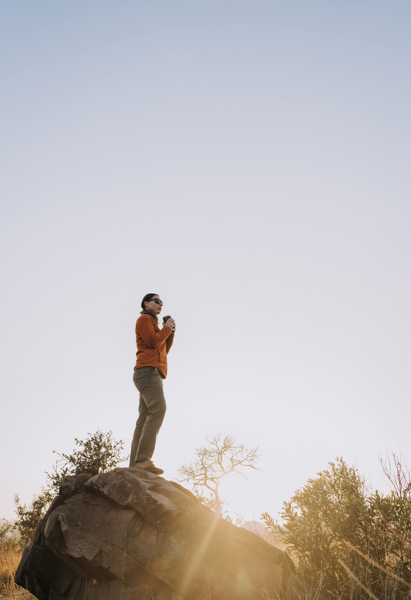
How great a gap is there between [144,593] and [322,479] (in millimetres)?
2596

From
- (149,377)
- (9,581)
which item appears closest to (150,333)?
(149,377)

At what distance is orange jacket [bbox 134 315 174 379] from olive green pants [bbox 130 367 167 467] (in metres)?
0.12

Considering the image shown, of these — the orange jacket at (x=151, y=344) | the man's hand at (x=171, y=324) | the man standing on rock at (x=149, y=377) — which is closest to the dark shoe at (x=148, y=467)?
the man standing on rock at (x=149, y=377)

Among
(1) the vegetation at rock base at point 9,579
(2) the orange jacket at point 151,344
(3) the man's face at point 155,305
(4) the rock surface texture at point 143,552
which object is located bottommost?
(1) the vegetation at rock base at point 9,579

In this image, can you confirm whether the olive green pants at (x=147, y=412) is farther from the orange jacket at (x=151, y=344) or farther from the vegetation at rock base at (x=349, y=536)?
the vegetation at rock base at (x=349, y=536)

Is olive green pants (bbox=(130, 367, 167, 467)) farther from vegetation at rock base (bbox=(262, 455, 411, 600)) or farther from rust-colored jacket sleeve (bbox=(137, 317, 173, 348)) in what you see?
vegetation at rock base (bbox=(262, 455, 411, 600))

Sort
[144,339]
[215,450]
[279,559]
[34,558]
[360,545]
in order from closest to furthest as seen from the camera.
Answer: [360,545] → [279,559] → [34,558] → [144,339] → [215,450]

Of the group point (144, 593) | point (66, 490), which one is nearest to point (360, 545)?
point (144, 593)

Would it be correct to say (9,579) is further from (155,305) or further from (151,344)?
(155,305)

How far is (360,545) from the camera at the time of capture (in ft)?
13.4

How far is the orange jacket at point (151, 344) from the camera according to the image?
19.4 ft

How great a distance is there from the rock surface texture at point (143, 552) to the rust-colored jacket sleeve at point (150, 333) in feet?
6.47

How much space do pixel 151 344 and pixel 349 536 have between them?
3799mm

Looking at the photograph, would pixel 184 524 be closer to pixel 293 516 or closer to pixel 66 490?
pixel 293 516
